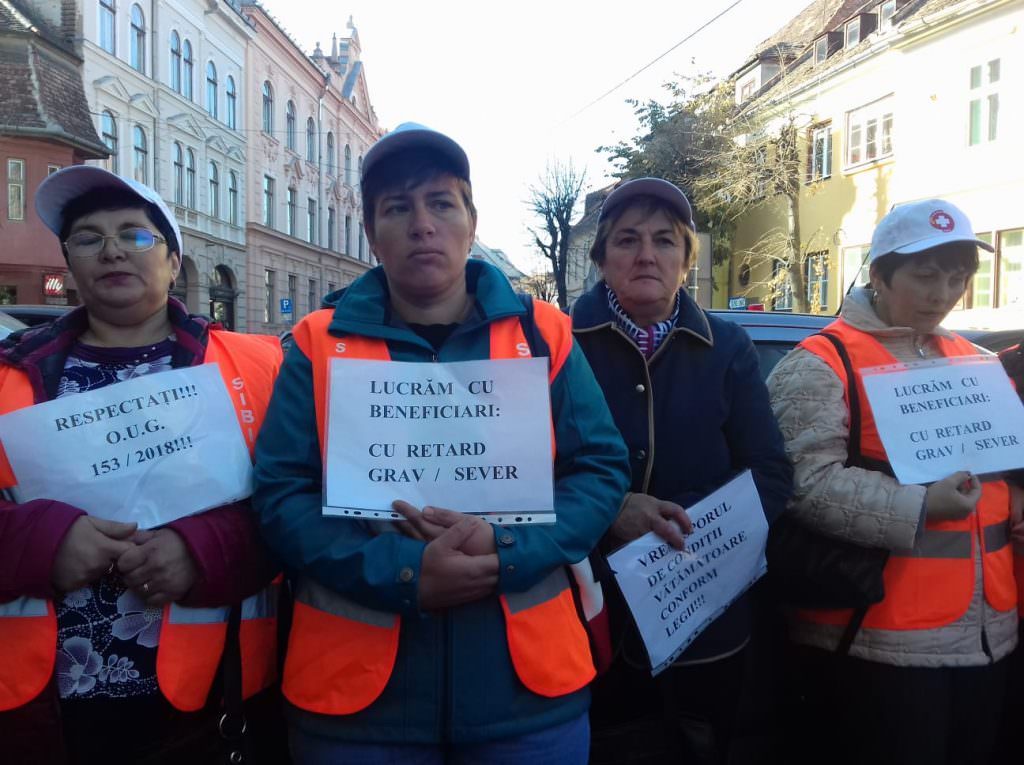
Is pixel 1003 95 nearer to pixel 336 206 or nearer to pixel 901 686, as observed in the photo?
pixel 901 686

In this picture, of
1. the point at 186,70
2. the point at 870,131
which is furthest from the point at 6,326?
the point at 186,70

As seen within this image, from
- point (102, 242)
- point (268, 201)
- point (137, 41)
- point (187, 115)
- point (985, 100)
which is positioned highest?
point (137, 41)

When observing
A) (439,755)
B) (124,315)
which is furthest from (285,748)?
(124,315)

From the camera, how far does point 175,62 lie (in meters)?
26.6

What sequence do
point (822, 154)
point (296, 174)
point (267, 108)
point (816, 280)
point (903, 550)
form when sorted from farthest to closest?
point (296, 174), point (267, 108), point (816, 280), point (822, 154), point (903, 550)

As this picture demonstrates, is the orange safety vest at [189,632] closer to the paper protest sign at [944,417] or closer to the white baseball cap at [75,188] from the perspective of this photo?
the white baseball cap at [75,188]

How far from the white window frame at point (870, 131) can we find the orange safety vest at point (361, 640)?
20.9 m

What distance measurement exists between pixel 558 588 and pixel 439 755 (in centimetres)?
44

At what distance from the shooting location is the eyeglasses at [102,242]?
2041mm

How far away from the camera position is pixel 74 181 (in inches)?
80.0

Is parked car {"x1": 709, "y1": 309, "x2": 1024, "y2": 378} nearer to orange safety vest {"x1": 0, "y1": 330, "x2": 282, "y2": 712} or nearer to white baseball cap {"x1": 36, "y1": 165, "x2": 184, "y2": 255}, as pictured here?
orange safety vest {"x1": 0, "y1": 330, "x2": 282, "y2": 712}

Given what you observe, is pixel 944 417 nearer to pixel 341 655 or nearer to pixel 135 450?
pixel 341 655

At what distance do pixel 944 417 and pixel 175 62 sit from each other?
29.6 m

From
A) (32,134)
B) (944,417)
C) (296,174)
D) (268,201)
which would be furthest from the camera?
(296,174)
